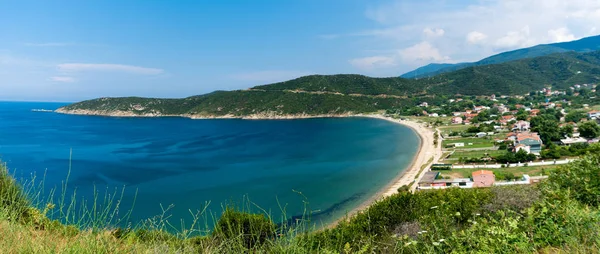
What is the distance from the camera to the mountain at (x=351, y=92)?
74562 millimetres

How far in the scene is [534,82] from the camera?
82.9 meters

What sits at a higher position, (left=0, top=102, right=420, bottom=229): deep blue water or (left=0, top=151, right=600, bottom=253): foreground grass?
(left=0, top=151, right=600, bottom=253): foreground grass

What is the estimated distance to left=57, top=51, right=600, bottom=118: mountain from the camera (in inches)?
2936

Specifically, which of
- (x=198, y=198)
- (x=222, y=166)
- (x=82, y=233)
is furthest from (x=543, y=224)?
(x=222, y=166)

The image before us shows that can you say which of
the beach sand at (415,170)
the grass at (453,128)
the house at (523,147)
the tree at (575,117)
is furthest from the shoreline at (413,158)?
the tree at (575,117)

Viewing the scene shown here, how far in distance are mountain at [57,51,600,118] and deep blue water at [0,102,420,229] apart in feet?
81.4

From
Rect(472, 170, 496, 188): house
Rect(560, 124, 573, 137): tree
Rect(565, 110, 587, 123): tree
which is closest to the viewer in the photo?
Rect(472, 170, 496, 188): house

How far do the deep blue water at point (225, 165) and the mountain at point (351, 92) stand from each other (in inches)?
977

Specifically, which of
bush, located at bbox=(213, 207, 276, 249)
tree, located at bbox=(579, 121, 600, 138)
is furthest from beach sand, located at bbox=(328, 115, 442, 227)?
tree, located at bbox=(579, 121, 600, 138)

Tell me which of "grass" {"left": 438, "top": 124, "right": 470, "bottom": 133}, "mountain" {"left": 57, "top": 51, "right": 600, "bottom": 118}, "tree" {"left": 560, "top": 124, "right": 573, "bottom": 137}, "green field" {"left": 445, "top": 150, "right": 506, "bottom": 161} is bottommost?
"green field" {"left": 445, "top": 150, "right": 506, "bottom": 161}

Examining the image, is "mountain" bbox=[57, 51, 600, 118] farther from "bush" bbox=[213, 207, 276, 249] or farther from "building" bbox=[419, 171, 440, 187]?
"bush" bbox=[213, 207, 276, 249]

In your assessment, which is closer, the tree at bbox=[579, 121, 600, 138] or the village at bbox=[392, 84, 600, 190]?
the village at bbox=[392, 84, 600, 190]

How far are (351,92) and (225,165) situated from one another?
6047 centimetres

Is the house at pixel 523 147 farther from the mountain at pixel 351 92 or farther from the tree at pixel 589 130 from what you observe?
the mountain at pixel 351 92
